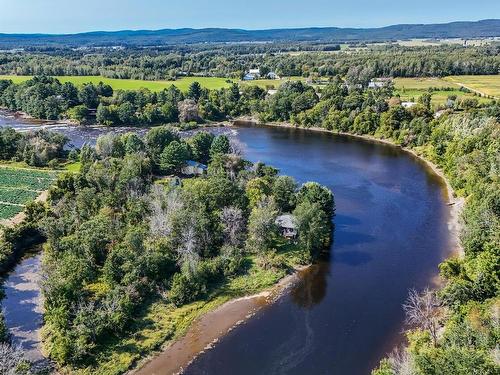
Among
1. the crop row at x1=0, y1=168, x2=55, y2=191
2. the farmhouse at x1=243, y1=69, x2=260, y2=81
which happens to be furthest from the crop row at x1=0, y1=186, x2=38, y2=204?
the farmhouse at x1=243, y1=69, x2=260, y2=81

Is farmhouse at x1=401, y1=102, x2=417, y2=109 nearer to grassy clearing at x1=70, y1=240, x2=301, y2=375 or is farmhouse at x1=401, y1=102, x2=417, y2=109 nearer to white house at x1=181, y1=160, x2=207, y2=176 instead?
white house at x1=181, y1=160, x2=207, y2=176

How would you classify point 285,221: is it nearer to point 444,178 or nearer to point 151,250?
point 151,250

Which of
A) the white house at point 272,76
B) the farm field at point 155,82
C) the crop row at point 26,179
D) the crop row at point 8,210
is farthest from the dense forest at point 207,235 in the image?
the white house at point 272,76

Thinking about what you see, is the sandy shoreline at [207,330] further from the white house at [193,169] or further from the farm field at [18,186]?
the farm field at [18,186]

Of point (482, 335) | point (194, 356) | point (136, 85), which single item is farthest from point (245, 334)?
point (136, 85)

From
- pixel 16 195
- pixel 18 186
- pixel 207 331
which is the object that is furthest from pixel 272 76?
pixel 207 331
